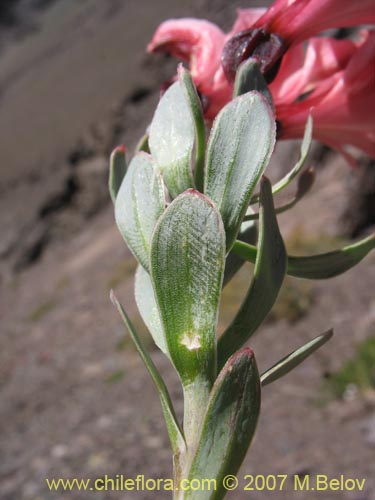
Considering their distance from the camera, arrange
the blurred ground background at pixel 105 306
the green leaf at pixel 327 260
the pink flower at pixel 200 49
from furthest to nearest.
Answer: the blurred ground background at pixel 105 306, the pink flower at pixel 200 49, the green leaf at pixel 327 260

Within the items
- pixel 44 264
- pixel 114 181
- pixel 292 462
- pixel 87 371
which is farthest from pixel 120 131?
pixel 114 181

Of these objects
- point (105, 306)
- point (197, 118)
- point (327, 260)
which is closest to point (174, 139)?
point (197, 118)

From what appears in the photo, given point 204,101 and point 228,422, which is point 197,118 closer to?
point 204,101

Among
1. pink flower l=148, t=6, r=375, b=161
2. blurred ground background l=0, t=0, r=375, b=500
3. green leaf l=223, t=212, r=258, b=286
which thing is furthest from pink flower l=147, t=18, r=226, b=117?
blurred ground background l=0, t=0, r=375, b=500

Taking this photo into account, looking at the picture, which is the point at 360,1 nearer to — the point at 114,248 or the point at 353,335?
the point at 353,335

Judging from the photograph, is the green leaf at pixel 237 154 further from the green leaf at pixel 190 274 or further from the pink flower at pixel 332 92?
the pink flower at pixel 332 92

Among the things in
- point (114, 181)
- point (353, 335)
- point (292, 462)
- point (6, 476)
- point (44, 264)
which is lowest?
point (44, 264)

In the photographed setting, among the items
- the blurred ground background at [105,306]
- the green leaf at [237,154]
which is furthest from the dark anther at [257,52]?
the blurred ground background at [105,306]
